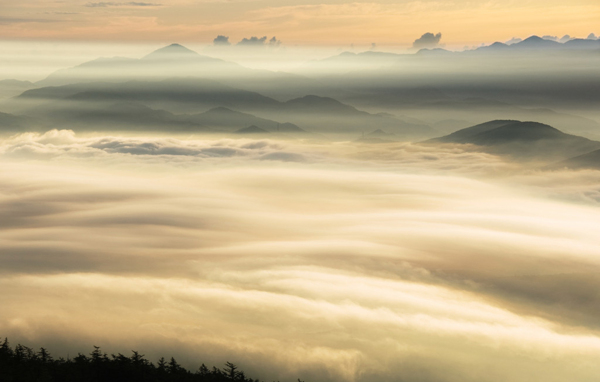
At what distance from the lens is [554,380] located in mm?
86312

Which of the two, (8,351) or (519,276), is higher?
(519,276)

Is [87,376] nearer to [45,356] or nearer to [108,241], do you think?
[45,356]

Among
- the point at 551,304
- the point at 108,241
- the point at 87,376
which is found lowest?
the point at 87,376

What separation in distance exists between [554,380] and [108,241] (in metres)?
122

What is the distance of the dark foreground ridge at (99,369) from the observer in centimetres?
4772

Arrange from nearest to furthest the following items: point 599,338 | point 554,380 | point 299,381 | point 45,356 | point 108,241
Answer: point 299,381
point 45,356
point 554,380
point 599,338
point 108,241

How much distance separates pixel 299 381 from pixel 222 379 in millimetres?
10511

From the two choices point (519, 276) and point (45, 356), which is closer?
point (45, 356)

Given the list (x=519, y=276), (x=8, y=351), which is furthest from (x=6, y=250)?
(x=519, y=276)

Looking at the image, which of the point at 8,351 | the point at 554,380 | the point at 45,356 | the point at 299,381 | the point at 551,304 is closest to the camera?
the point at 299,381

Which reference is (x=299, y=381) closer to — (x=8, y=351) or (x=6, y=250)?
(x=8, y=351)

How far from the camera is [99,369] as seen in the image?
52.2m

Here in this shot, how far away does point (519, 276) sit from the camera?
15100 cm

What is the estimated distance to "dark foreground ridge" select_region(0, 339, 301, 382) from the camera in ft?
157
